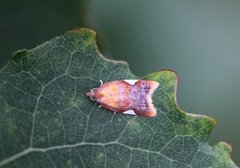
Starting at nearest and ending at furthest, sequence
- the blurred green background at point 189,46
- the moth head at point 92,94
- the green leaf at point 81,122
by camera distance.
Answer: the green leaf at point 81,122
the moth head at point 92,94
the blurred green background at point 189,46

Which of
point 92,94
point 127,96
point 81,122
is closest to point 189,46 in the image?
point 127,96

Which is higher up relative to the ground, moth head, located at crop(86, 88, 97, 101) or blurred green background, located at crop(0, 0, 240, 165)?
moth head, located at crop(86, 88, 97, 101)

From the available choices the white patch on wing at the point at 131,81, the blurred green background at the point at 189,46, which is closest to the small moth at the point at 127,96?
the white patch on wing at the point at 131,81

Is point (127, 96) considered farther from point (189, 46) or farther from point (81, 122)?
point (189, 46)

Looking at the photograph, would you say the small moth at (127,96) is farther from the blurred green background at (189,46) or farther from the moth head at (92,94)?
the blurred green background at (189,46)

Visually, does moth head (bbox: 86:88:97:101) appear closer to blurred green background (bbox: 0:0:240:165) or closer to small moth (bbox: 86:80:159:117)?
small moth (bbox: 86:80:159:117)

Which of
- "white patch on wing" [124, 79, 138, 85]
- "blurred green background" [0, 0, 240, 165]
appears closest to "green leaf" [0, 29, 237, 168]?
Answer: "white patch on wing" [124, 79, 138, 85]
